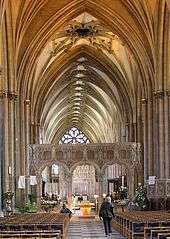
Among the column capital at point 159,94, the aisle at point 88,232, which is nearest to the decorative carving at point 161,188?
the column capital at point 159,94

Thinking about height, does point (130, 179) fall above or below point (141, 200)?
above

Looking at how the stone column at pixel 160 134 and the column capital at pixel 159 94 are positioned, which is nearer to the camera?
the stone column at pixel 160 134

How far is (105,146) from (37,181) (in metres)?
5.43

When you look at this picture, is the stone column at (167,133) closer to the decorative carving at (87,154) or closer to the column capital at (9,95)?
the decorative carving at (87,154)

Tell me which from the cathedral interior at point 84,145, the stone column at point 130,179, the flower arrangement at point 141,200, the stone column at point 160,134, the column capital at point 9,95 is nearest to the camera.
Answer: the column capital at point 9,95

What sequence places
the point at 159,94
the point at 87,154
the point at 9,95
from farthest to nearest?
the point at 87,154 < the point at 159,94 < the point at 9,95

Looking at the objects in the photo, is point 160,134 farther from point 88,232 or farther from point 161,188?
point 88,232

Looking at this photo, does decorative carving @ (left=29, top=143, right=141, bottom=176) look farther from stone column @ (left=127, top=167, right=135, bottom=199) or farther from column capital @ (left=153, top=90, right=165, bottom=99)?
column capital @ (left=153, top=90, right=165, bottom=99)

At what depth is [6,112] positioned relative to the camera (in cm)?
3816

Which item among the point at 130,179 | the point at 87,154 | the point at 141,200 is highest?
the point at 87,154

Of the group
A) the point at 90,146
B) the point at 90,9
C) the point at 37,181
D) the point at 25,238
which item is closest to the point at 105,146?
the point at 90,146

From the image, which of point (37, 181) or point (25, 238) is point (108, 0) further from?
point (25, 238)

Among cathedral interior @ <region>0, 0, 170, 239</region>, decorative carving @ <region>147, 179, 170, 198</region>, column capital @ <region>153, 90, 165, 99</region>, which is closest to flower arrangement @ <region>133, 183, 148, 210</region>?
cathedral interior @ <region>0, 0, 170, 239</region>

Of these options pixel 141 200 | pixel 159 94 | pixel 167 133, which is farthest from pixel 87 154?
pixel 159 94
